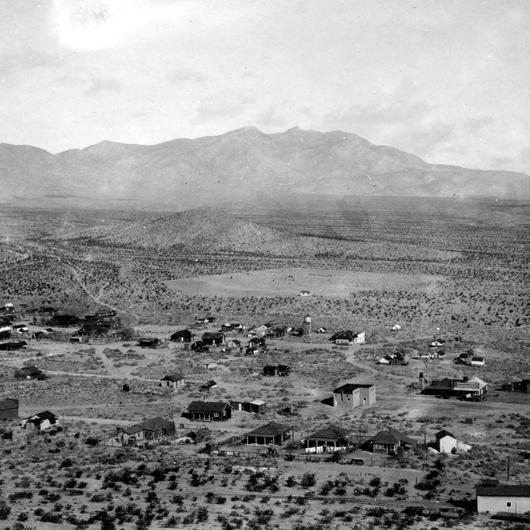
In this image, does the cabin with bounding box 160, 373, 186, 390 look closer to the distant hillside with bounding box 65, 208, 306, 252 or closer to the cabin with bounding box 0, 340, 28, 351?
the cabin with bounding box 0, 340, 28, 351

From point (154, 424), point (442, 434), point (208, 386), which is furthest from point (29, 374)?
point (442, 434)

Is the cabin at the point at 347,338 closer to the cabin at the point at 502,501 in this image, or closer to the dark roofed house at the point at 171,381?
the dark roofed house at the point at 171,381

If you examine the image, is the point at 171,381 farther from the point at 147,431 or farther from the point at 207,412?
the point at 147,431

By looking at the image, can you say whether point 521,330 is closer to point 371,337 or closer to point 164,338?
point 371,337

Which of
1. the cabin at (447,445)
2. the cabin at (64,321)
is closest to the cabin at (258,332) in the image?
the cabin at (64,321)

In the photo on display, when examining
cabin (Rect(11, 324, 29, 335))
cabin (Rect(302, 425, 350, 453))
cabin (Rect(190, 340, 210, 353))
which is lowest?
cabin (Rect(302, 425, 350, 453))

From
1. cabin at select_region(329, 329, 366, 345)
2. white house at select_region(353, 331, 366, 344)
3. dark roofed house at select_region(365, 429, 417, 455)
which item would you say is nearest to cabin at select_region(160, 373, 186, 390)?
dark roofed house at select_region(365, 429, 417, 455)

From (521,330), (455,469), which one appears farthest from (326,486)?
(521,330)
